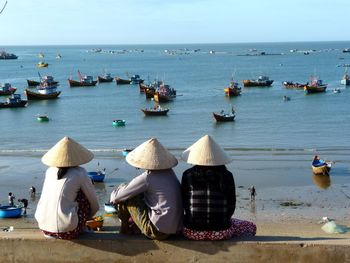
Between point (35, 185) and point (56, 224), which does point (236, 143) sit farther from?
point (56, 224)

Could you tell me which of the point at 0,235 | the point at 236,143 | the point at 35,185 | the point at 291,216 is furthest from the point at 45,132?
the point at 0,235

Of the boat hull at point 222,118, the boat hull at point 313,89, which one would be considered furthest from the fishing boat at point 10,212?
the boat hull at point 313,89

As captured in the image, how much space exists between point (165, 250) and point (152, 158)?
2.67 feet

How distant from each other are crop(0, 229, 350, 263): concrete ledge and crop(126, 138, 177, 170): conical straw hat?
25.5 inches

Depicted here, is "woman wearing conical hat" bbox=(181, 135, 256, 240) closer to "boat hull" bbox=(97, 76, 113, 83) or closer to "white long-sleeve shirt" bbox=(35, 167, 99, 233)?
"white long-sleeve shirt" bbox=(35, 167, 99, 233)

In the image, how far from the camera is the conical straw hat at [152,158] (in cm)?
488

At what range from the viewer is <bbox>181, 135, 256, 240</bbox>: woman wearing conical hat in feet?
15.7

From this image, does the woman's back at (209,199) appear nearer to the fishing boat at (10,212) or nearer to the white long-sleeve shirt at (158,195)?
the white long-sleeve shirt at (158,195)

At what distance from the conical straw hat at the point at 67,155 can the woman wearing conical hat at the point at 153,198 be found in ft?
1.46

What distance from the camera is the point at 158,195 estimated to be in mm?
4863

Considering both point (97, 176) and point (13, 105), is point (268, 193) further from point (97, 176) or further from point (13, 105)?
point (13, 105)

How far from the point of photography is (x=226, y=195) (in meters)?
4.83

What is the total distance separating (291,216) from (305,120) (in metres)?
25.9

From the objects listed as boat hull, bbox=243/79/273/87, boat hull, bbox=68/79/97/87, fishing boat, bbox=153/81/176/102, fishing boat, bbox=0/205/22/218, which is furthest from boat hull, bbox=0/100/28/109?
fishing boat, bbox=0/205/22/218
